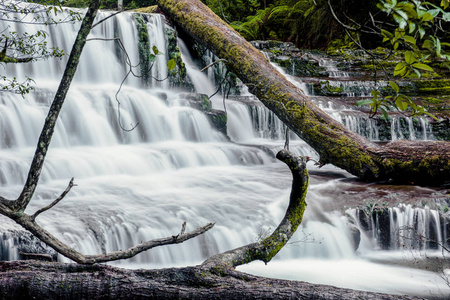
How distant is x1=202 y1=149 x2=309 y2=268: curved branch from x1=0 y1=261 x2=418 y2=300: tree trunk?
45 centimetres

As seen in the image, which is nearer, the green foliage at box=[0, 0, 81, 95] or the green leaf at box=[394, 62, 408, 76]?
the green leaf at box=[394, 62, 408, 76]

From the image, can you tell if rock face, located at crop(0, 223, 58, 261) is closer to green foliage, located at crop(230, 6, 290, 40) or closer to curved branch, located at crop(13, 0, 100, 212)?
curved branch, located at crop(13, 0, 100, 212)

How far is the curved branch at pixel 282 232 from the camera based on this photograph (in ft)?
8.95

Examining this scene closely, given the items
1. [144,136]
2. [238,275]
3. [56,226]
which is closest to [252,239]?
[56,226]

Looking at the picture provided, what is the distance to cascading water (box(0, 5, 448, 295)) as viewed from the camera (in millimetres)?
5148

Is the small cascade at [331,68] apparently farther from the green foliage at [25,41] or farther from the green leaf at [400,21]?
the green leaf at [400,21]

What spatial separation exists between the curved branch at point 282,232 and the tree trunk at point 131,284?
0.45 meters

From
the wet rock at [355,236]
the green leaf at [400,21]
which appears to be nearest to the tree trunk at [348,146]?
the wet rock at [355,236]

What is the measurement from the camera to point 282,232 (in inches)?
118

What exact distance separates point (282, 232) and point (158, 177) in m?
5.05

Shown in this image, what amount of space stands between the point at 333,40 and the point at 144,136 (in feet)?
36.2

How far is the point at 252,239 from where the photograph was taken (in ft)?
18.4

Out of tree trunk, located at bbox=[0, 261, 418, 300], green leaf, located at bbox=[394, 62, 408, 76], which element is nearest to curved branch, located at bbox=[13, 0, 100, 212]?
tree trunk, located at bbox=[0, 261, 418, 300]

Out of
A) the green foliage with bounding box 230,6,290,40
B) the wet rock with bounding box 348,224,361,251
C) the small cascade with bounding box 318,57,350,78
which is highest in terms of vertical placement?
the green foliage with bounding box 230,6,290,40
